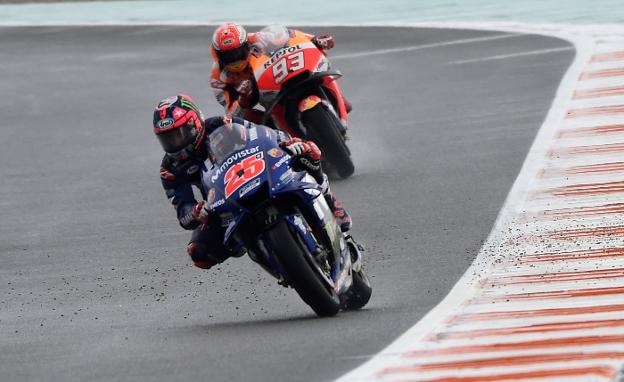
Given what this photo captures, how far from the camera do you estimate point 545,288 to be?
9000 mm

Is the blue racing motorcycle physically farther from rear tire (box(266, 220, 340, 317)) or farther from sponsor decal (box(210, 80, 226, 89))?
sponsor decal (box(210, 80, 226, 89))

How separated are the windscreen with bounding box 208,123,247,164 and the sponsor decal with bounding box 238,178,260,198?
0.30 meters

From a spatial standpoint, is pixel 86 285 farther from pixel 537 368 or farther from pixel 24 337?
pixel 537 368

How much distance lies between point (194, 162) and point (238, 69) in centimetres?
507

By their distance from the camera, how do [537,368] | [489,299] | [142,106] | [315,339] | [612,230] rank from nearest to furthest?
1. [537,368]
2. [315,339]
3. [489,299]
4. [612,230]
5. [142,106]

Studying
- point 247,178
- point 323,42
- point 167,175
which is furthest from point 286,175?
point 323,42

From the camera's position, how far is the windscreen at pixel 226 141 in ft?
29.2

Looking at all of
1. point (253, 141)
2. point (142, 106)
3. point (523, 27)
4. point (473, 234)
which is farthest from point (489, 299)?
point (523, 27)

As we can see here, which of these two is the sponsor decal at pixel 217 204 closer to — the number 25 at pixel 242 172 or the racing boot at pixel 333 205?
the number 25 at pixel 242 172

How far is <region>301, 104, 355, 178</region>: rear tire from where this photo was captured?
1394cm

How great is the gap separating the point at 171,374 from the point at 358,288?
1.90 m

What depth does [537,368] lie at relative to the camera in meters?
6.97

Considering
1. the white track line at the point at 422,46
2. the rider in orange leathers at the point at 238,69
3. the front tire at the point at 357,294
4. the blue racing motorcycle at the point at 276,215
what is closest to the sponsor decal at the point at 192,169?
the blue racing motorcycle at the point at 276,215

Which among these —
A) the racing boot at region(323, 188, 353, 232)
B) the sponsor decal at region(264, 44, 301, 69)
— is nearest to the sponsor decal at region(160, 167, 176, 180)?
the racing boot at region(323, 188, 353, 232)
